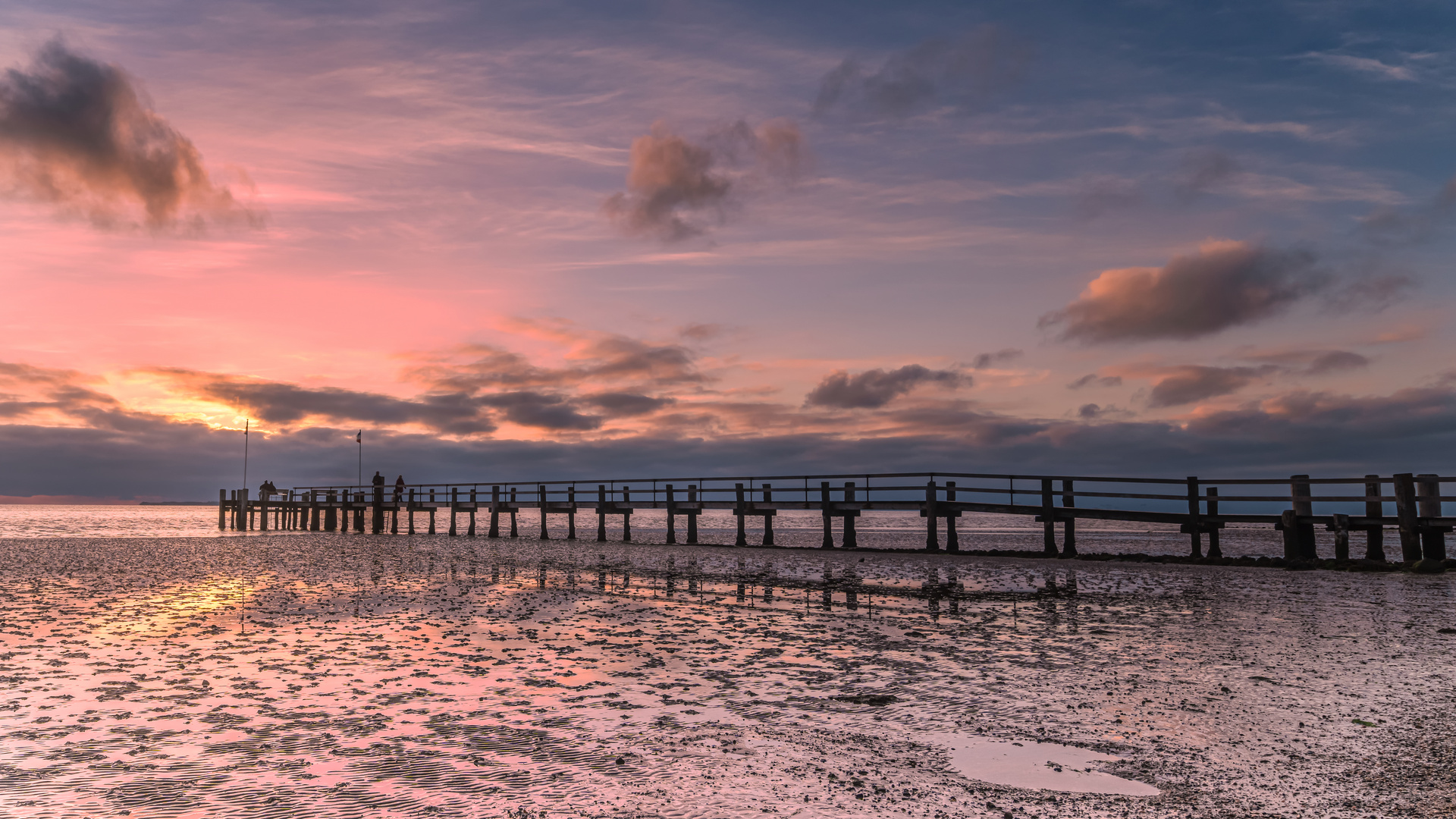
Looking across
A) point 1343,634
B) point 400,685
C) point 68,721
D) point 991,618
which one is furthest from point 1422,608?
point 68,721

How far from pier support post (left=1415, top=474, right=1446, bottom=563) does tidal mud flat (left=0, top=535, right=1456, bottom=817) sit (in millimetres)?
6255

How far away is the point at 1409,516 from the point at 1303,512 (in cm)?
193

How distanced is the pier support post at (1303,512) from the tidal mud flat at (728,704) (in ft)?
19.4

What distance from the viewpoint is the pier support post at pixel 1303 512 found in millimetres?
19891

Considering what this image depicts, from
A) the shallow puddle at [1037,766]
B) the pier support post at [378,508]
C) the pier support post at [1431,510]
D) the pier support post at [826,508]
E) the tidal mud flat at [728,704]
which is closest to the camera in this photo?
the tidal mud flat at [728,704]

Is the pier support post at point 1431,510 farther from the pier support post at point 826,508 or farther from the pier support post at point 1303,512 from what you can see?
the pier support post at point 826,508

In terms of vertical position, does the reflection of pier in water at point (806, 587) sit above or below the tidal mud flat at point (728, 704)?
below

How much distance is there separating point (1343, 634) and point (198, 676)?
477 inches

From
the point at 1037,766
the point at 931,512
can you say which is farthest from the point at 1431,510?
the point at 1037,766

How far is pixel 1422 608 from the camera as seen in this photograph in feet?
41.5

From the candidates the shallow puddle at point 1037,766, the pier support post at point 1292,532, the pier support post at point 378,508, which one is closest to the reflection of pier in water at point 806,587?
the pier support post at point 1292,532

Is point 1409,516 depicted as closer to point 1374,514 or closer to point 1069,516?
point 1374,514

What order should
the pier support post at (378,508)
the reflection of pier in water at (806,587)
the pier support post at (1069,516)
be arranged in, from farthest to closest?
1. the pier support post at (378,508)
2. the pier support post at (1069,516)
3. the reflection of pier in water at (806,587)

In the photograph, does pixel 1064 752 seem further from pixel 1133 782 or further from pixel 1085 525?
pixel 1085 525
